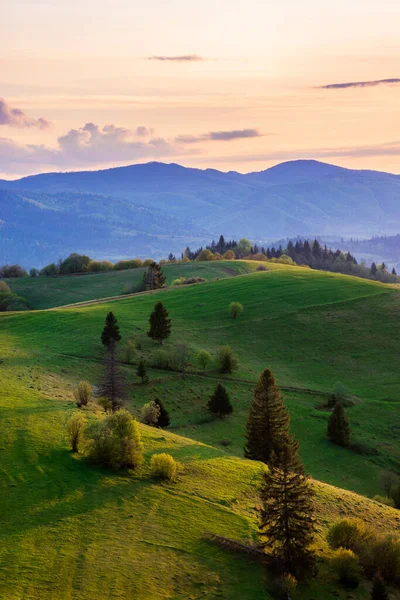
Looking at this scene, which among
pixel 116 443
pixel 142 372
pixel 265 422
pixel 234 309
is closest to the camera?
pixel 116 443

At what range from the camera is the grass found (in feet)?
92.7

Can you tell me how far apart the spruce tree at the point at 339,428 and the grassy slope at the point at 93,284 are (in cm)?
11022

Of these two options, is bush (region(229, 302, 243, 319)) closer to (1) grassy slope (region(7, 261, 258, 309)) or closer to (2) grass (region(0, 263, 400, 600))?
(2) grass (region(0, 263, 400, 600))

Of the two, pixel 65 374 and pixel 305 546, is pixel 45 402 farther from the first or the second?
pixel 305 546

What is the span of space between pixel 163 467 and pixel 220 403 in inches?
1253

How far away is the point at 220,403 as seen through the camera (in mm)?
69688

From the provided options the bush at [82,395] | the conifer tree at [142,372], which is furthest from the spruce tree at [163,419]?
the conifer tree at [142,372]

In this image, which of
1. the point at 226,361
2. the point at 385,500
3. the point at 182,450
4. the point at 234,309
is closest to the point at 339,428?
the point at 385,500

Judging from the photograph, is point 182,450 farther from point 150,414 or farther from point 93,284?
point 93,284

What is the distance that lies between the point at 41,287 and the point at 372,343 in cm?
12136

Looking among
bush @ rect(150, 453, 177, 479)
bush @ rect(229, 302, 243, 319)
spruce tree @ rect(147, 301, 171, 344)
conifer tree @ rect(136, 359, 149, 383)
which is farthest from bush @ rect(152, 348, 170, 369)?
bush @ rect(150, 453, 177, 479)

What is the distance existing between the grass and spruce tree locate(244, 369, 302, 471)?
243 cm

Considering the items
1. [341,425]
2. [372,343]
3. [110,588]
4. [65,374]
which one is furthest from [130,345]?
[110,588]

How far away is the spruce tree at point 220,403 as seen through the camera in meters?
69.7
